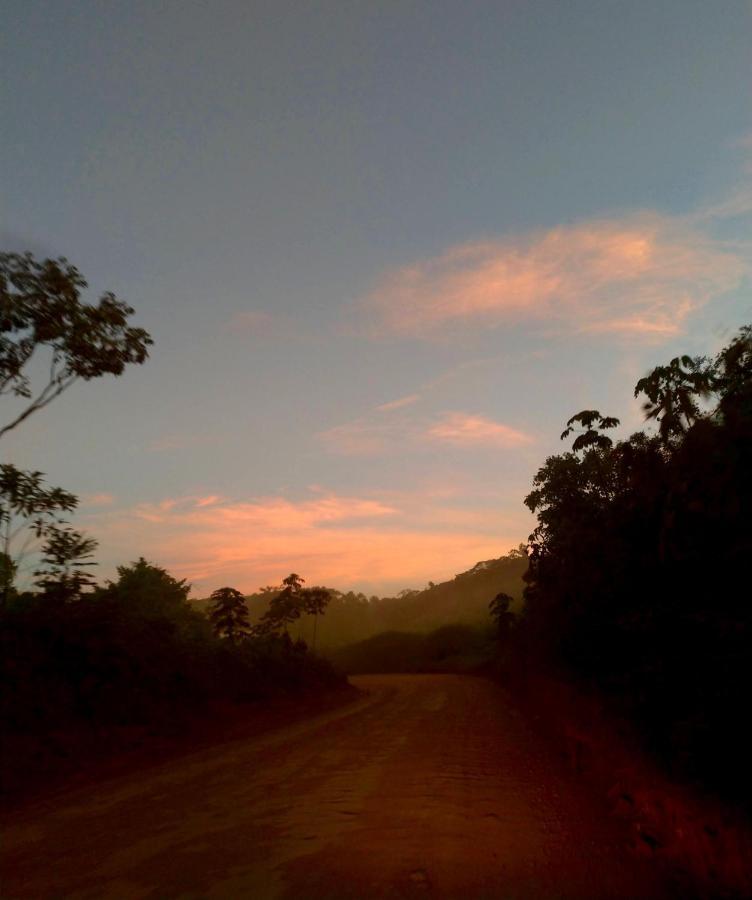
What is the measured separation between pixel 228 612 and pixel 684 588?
26706 millimetres

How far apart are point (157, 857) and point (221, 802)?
2.66 metres

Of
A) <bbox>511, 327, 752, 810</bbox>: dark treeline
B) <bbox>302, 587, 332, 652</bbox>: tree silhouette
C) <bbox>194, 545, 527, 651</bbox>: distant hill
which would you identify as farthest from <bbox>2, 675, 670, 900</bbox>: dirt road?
→ <bbox>194, 545, 527, 651</bbox>: distant hill

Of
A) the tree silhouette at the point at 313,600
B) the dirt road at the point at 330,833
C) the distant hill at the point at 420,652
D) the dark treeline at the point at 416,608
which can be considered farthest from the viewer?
the dark treeline at the point at 416,608

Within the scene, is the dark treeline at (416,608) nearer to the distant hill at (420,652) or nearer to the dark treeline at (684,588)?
the distant hill at (420,652)

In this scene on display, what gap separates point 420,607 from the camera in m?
146

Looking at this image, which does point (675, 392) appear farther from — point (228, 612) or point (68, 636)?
point (228, 612)

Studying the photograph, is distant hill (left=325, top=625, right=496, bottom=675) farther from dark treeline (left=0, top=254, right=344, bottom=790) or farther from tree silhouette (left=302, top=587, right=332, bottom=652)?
dark treeline (left=0, top=254, right=344, bottom=790)

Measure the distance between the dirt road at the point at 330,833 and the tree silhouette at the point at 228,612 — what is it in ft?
61.5

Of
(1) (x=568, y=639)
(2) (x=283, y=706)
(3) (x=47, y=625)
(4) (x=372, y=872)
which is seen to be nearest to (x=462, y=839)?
(4) (x=372, y=872)

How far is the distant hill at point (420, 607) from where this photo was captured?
124688mm

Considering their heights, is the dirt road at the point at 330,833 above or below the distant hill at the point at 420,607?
below

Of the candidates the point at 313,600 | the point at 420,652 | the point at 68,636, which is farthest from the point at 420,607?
the point at 68,636

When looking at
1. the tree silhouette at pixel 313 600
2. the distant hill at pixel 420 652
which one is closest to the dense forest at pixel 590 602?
the tree silhouette at pixel 313 600

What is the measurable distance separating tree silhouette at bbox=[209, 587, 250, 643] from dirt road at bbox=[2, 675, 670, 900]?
18.7 meters
